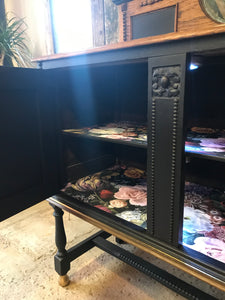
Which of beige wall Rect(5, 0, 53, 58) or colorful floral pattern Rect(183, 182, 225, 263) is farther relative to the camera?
beige wall Rect(5, 0, 53, 58)

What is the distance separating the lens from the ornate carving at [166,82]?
0.65m

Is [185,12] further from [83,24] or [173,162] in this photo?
[83,24]

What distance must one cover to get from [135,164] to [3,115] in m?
0.90

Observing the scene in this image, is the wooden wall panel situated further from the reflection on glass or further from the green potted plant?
the green potted plant

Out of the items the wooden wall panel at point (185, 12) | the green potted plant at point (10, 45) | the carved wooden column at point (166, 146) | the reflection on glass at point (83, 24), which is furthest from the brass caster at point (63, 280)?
the green potted plant at point (10, 45)

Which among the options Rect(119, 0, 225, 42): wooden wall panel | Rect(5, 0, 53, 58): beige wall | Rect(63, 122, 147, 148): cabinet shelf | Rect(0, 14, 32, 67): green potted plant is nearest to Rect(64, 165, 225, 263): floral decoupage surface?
Rect(63, 122, 147, 148): cabinet shelf

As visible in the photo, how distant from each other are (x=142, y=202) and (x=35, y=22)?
218 centimetres

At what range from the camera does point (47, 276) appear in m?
1.36

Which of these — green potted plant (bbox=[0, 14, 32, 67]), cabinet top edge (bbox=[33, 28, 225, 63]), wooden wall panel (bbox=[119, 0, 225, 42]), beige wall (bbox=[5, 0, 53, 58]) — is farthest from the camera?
beige wall (bbox=[5, 0, 53, 58])

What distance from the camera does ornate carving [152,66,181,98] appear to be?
653mm

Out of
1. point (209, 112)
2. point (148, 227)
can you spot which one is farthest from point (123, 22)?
point (148, 227)

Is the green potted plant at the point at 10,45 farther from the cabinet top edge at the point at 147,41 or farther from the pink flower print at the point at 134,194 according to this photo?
the pink flower print at the point at 134,194

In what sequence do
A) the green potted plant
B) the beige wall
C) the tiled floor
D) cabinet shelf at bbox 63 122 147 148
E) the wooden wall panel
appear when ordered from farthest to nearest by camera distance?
the beige wall
the green potted plant
the tiled floor
the wooden wall panel
cabinet shelf at bbox 63 122 147 148

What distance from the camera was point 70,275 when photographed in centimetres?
137
